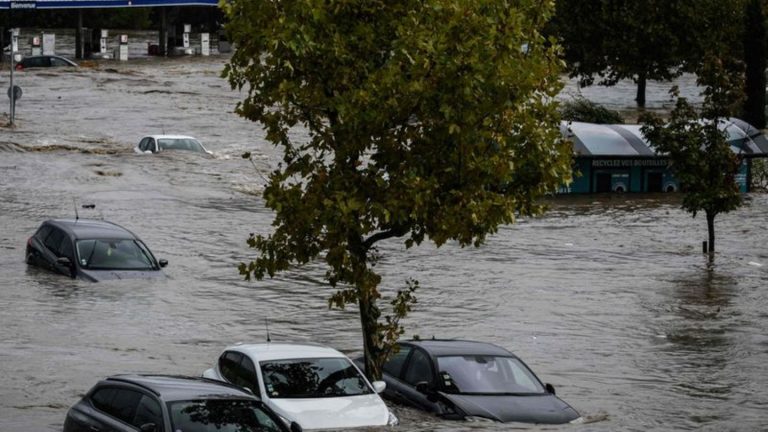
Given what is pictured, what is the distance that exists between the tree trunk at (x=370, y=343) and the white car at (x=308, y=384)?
5.26ft

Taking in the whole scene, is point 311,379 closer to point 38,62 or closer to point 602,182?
point 602,182

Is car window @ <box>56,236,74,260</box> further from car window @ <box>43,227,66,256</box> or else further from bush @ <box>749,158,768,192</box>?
bush @ <box>749,158,768,192</box>

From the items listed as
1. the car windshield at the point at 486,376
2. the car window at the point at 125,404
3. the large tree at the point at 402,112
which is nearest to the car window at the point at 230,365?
the large tree at the point at 402,112

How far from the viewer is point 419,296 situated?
31016 mm

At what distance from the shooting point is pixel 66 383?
20828 millimetres

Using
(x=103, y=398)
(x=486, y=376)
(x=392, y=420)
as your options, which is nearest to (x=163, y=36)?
(x=486, y=376)

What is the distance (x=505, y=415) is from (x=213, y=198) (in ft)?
92.9

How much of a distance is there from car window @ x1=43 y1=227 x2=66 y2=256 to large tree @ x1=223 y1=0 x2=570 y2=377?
1177cm

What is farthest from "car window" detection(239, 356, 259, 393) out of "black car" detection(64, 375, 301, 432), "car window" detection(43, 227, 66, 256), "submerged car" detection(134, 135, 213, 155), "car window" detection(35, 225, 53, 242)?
"submerged car" detection(134, 135, 213, 155)

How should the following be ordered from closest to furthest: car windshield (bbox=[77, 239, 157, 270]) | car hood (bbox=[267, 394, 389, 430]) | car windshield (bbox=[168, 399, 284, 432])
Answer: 1. car windshield (bbox=[168, 399, 284, 432])
2. car hood (bbox=[267, 394, 389, 430])
3. car windshield (bbox=[77, 239, 157, 270])

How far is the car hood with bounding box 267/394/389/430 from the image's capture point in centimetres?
1593

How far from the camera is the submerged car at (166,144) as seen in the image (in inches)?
1950

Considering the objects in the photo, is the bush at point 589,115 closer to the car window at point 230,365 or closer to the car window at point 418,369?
the car window at point 418,369

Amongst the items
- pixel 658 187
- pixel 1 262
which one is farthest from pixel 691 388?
pixel 658 187
